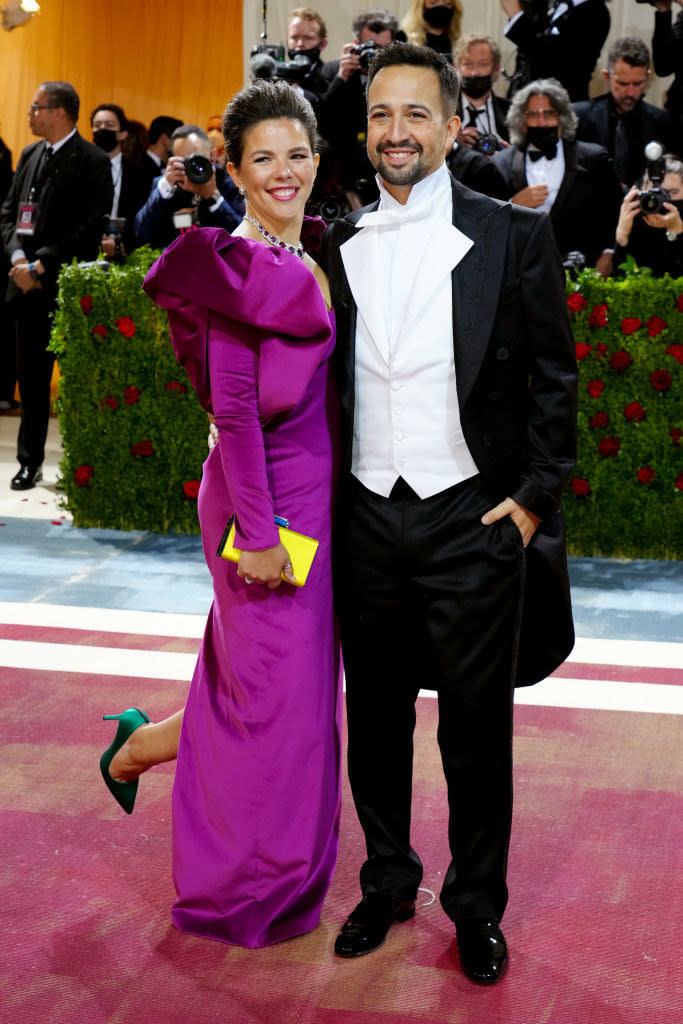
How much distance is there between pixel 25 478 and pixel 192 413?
1.62 metres

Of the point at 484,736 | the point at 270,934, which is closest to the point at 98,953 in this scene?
the point at 270,934

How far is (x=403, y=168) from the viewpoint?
7.92 ft

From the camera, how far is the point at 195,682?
278 cm

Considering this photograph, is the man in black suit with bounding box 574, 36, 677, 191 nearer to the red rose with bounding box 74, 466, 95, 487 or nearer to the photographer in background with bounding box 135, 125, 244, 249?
the photographer in background with bounding box 135, 125, 244, 249

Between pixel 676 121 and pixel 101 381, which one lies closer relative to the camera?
pixel 101 381

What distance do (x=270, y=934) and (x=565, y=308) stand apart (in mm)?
1412

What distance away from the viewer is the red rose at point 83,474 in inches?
243

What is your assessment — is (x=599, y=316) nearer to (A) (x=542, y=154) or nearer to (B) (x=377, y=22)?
(A) (x=542, y=154)

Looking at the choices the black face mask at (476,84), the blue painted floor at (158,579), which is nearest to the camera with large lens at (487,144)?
the black face mask at (476,84)

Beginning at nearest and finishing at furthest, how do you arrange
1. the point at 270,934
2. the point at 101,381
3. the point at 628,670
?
the point at 270,934
the point at 628,670
the point at 101,381

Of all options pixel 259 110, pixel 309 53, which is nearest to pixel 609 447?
pixel 309 53

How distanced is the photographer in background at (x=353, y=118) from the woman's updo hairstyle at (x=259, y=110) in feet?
14.3

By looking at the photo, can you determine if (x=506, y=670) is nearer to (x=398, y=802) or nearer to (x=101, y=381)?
(x=398, y=802)

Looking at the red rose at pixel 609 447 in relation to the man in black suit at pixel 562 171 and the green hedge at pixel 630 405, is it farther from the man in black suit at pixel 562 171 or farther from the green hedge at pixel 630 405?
the man in black suit at pixel 562 171
